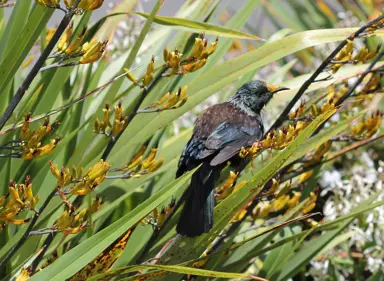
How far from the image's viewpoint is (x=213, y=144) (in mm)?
2301

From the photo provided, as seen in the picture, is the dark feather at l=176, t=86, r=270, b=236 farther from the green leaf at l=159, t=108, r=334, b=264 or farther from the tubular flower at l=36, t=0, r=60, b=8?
the tubular flower at l=36, t=0, r=60, b=8

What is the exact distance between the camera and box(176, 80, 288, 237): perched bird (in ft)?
6.68

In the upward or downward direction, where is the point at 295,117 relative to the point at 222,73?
downward

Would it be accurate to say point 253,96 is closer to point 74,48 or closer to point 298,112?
point 298,112

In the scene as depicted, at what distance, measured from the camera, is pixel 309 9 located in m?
4.71

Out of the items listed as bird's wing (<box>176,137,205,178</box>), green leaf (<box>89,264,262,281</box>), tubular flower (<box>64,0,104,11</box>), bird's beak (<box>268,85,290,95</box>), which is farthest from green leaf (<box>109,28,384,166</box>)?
tubular flower (<box>64,0,104,11</box>)

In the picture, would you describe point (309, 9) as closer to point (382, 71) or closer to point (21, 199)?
point (382, 71)

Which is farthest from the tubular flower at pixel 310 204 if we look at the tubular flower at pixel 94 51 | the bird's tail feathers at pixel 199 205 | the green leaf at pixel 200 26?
the tubular flower at pixel 94 51

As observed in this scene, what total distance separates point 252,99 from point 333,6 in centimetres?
247

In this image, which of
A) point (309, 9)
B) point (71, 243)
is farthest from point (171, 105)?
point (309, 9)

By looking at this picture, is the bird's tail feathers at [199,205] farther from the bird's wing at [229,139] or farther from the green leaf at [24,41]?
the green leaf at [24,41]

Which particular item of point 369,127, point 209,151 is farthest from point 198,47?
point 369,127

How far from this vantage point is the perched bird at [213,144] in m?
2.04

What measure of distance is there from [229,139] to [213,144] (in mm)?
55
